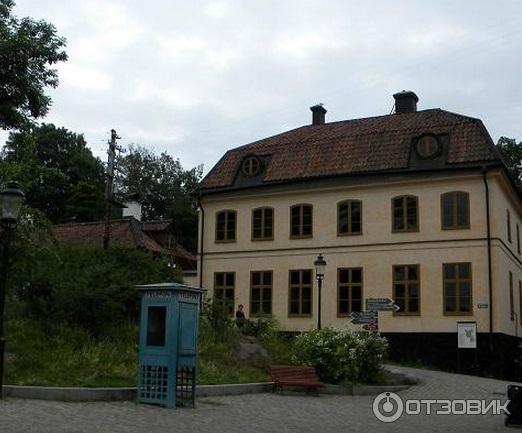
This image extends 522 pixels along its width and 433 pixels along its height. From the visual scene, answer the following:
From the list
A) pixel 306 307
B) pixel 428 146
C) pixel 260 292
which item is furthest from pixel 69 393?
pixel 428 146

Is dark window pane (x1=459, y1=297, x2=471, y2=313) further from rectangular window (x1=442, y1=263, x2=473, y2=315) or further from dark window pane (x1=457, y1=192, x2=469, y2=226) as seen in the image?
dark window pane (x1=457, y1=192, x2=469, y2=226)

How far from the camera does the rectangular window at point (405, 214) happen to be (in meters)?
31.9

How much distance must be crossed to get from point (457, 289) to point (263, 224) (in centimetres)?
1007

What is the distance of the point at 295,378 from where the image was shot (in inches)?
707

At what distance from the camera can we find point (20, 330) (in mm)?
17531

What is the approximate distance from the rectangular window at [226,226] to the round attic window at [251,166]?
2.13 m

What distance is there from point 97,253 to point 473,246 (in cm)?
1657

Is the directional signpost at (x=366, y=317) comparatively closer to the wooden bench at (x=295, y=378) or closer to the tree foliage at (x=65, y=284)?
the wooden bench at (x=295, y=378)

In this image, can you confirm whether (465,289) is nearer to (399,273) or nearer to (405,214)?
(399,273)

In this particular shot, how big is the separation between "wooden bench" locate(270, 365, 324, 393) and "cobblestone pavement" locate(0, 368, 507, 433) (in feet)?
2.79

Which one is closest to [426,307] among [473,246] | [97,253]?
[473,246]

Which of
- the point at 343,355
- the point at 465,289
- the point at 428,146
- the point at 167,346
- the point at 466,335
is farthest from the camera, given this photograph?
the point at 428,146

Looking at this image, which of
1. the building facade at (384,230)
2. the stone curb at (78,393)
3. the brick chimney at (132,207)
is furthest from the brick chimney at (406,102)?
the stone curb at (78,393)

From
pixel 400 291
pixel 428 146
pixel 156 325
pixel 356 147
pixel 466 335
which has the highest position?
pixel 356 147
